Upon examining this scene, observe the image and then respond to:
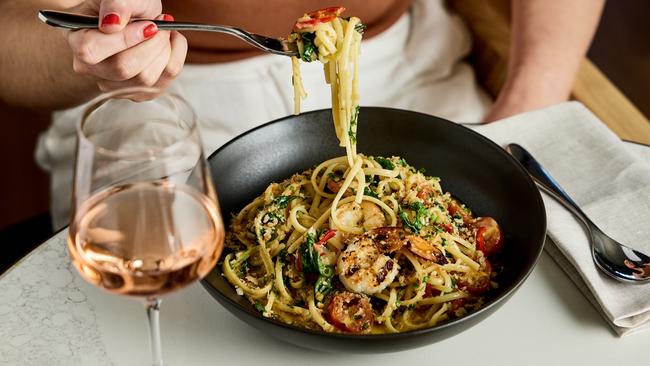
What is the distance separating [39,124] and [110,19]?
2354 millimetres

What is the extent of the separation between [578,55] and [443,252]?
3.48ft

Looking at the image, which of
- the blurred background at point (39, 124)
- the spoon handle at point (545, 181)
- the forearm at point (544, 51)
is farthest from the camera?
the blurred background at point (39, 124)

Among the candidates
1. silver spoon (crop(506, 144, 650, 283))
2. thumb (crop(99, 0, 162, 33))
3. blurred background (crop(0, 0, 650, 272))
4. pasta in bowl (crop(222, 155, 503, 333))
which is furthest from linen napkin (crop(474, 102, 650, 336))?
blurred background (crop(0, 0, 650, 272))

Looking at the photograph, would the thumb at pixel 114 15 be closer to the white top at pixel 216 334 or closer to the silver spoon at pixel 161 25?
the silver spoon at pixel 161 25

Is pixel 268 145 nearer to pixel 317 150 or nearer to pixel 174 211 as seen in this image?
pixel 317 150

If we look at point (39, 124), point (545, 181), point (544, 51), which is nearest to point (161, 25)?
point (545, 181)

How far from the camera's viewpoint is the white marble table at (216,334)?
118cm

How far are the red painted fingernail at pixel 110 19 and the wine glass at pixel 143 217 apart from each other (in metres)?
0.32

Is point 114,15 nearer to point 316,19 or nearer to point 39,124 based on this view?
point 316,19

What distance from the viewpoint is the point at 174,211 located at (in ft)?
3.01

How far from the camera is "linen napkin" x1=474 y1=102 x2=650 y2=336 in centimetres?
125

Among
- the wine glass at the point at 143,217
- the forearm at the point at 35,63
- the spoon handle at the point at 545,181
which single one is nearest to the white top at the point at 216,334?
the spoon handle at the point at 545,181

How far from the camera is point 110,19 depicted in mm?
1221

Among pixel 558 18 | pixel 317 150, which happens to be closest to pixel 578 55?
pixel 558 18
